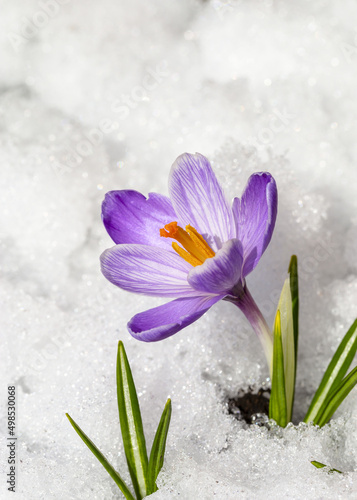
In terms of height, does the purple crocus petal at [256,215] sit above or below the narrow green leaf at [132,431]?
above

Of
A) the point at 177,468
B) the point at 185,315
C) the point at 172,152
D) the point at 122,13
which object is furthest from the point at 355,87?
the point at 177,468

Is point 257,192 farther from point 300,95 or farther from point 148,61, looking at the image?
point 148,61

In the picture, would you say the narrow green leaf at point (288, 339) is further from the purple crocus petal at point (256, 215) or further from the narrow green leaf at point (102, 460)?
the narrow green leaf at point (102, 460)

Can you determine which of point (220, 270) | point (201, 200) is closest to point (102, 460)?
point (220, 270)

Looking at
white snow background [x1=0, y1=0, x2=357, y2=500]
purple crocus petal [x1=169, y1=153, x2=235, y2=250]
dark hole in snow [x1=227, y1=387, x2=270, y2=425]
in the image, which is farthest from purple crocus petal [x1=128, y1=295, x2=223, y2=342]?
dark hole in snow [x1=227, y1=387, x2=270, y2=425]

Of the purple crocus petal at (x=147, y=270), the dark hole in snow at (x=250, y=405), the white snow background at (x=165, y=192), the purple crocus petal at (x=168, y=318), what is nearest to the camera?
the purple crocus petal at (x=168, y=318)

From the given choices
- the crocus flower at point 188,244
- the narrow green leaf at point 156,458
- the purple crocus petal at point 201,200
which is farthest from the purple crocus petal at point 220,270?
the narrow green leaf at point 156,458
